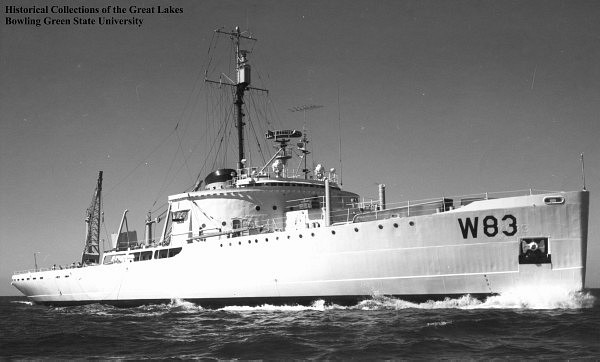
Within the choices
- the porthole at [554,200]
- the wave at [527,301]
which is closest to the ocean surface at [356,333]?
the wave at [527,301]

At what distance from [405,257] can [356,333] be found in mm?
5055

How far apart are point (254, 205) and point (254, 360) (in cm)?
1394

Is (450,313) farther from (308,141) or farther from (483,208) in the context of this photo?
(308,141)

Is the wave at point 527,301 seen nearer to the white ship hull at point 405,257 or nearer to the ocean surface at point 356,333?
the ocean surface at point 356,333

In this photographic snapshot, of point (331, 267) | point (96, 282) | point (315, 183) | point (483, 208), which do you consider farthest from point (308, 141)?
point (96, 282)

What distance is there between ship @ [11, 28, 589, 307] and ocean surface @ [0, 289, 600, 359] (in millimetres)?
624

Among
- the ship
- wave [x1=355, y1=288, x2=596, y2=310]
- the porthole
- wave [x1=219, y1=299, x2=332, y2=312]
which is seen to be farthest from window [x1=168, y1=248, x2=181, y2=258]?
the porthole

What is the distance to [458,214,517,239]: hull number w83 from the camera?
16344 mm

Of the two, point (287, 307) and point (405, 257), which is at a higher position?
point (405, 257)

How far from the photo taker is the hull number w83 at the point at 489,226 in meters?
16.3

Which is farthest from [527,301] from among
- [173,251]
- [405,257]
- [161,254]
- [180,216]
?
[161,254]

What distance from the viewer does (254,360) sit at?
33.3ft

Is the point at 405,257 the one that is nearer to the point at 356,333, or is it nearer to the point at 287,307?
the point at 356,333

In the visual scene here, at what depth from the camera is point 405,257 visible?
57.1ft
